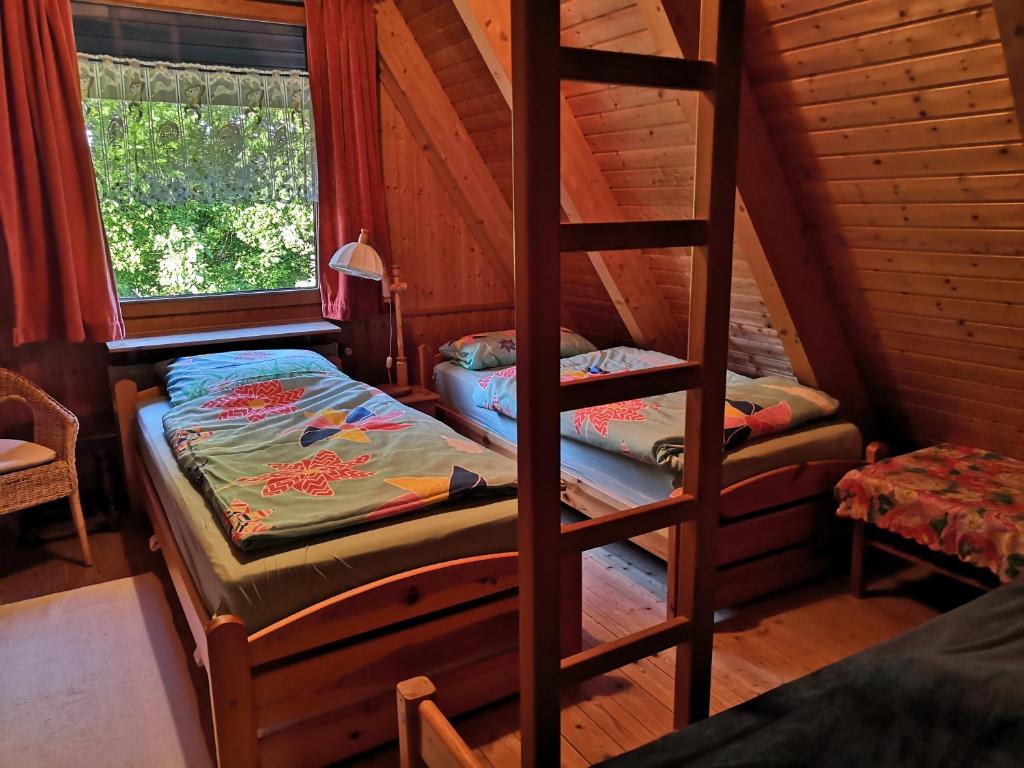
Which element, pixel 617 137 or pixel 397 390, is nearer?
pixel 617 137

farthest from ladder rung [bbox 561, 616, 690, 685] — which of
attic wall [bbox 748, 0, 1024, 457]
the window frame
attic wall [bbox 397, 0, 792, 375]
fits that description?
the window frame

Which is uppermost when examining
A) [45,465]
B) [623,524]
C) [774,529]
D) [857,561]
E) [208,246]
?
[208,246]

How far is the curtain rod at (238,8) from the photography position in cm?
353

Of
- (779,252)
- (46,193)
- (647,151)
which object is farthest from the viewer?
(46,193)

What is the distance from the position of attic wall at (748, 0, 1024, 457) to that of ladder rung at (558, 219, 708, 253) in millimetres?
1256

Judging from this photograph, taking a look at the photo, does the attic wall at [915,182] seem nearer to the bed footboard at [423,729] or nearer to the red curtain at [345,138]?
the bed footboard at [423,729]

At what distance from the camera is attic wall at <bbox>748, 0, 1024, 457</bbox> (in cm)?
203

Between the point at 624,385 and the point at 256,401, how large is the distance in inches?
93.4

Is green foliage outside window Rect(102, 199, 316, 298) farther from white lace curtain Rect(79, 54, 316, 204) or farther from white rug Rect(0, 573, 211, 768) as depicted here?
white rug Rect(0, 573, 211, 768)

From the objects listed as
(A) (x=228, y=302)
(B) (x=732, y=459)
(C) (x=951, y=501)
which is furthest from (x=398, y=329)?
(C) (x=951, y=501)

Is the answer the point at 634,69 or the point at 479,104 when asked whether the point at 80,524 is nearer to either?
the point at 479,104

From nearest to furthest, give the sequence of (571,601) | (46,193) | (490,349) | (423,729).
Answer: (423,729) → (571,601) → (46,193) → (490,349)

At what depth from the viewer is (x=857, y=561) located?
9.35 feet

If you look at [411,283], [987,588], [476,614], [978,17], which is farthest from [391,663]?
[411,283]
